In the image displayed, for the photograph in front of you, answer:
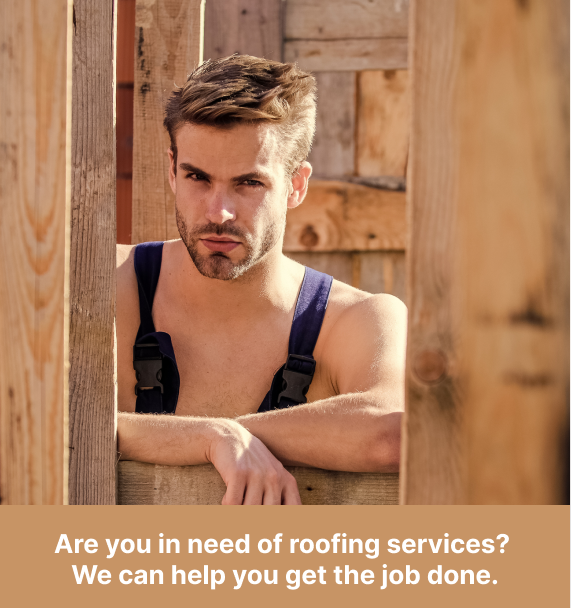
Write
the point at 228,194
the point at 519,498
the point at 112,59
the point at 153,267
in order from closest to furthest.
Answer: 1. the point at 519,498
2. the point at 112,59
3. the point at 228,194
4. the point at 153,267

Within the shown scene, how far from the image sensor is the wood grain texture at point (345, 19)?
468cm

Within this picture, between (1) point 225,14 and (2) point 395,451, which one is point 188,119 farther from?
(1) point 225,14

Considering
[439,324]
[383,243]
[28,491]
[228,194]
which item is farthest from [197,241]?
[383,243]

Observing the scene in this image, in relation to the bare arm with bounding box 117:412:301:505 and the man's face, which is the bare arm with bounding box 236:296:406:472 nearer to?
the bare arm with bounding box 117:412:301:505

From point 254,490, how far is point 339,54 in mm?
3702

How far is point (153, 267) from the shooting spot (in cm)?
285

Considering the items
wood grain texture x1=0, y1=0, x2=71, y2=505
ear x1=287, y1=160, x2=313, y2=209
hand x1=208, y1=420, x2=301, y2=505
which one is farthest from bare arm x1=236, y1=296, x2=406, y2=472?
wood grain texture x1=0, y1=0, x2=71, y2=505

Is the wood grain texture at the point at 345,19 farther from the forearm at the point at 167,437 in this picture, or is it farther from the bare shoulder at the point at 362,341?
the forearm at the point at 167,437

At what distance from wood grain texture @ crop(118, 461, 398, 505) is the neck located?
115cm

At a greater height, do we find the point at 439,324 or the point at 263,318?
the point at 263,318

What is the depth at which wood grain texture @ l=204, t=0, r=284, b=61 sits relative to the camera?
4594mm

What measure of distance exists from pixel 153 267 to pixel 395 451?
4.61 ft

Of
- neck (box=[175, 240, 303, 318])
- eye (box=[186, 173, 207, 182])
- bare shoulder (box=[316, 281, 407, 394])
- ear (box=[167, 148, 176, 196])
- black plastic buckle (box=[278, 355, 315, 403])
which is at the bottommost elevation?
black plastic buckle (box=[278, 355, 315, 403])
